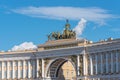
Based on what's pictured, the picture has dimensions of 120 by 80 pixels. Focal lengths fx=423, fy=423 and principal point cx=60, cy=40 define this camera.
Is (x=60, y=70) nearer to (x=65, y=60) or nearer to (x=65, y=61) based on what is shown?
(x=65, y=61)

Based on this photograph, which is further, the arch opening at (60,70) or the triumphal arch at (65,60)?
the arch opening at (60,70)

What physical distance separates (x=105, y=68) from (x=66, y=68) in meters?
22.6

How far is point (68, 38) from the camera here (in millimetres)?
97188

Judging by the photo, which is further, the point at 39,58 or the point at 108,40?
the point at 39,58

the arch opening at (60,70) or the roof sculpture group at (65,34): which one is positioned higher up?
the roof sculpture group at (65,34)

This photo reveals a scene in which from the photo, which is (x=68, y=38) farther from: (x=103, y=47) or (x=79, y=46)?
(x=103, y=47)

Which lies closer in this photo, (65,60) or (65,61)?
(65,60)

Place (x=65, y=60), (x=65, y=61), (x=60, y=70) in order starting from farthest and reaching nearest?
(x=60, y=70), (x=65, y=61), (x=65, y=60)

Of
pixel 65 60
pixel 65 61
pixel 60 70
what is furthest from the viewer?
pixel 60 70

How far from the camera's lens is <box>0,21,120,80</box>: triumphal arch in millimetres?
86188

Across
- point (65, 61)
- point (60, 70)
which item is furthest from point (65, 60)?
point (60, 70)

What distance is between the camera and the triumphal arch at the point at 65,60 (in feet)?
283

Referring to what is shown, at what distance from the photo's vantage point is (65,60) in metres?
97.1

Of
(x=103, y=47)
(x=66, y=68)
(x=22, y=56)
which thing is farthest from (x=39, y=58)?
(x=103, y=47)
